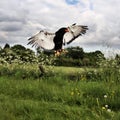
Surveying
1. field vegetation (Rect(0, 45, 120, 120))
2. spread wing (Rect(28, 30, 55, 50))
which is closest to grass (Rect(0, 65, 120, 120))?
field vegetation (Rect(0, 45, 120, 120))

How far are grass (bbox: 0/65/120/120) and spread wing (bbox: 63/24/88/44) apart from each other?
2.91 ft

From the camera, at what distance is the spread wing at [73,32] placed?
11.7 meters

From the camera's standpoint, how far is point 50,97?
333 inches

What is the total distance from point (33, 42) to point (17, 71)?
0.93 metres

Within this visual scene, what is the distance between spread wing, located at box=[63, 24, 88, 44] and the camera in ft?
38.3

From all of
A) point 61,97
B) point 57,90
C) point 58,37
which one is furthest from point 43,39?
point 61,97

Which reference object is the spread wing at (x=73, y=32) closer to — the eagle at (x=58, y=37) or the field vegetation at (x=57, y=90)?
the eagle at (x=58, y=37)

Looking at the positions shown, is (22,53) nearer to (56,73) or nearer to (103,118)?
(56,73)

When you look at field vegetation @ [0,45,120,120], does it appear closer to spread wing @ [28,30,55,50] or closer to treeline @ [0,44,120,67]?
treeline @ [0,44,120,67]

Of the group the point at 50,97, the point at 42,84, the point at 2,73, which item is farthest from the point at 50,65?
the point at 50,97

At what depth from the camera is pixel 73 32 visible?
11.7 m

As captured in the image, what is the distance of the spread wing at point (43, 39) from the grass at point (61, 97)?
2.49ft

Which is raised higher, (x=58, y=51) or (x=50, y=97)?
(x=58, y=51)

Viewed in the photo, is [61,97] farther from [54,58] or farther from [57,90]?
[54,58]
